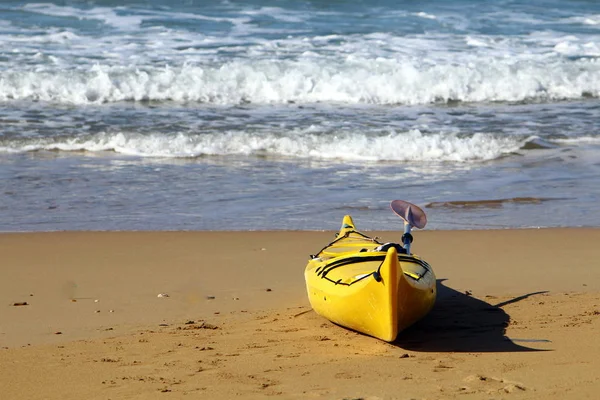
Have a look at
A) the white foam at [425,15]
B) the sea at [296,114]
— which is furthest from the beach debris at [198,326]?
the white foam at [425,15]

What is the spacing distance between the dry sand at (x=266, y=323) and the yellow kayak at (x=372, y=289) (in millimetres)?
128

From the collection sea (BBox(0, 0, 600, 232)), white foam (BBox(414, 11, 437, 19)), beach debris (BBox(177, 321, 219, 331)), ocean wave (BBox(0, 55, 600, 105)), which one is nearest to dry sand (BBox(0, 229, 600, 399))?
beach debris (BBox(177, 321, 219, 331))

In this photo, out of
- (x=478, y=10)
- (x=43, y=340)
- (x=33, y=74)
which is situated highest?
(x=478, y=10)

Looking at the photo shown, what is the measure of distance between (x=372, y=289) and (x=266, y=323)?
862 millimetres

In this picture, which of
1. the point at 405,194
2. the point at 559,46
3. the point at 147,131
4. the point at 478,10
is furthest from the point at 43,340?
the point at 478,10

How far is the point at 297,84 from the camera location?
47.2ft

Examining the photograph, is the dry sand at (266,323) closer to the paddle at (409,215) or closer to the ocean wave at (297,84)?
the paddle at (409,215)

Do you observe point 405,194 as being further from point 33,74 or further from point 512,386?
point 33,74

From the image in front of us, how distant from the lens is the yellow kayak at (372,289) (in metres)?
4.60

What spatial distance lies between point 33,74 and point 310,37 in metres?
5.60

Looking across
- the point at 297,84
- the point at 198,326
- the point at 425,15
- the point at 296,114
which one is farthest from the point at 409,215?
the point at 425,15

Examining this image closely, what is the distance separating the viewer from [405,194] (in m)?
8.75

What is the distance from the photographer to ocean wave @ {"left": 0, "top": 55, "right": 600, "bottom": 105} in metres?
14.0

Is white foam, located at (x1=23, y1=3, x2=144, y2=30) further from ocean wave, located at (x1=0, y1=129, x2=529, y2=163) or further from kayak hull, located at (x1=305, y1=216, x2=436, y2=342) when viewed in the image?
kayak hull, located at (x1=305, y1=216, x2=436, y2=342)
